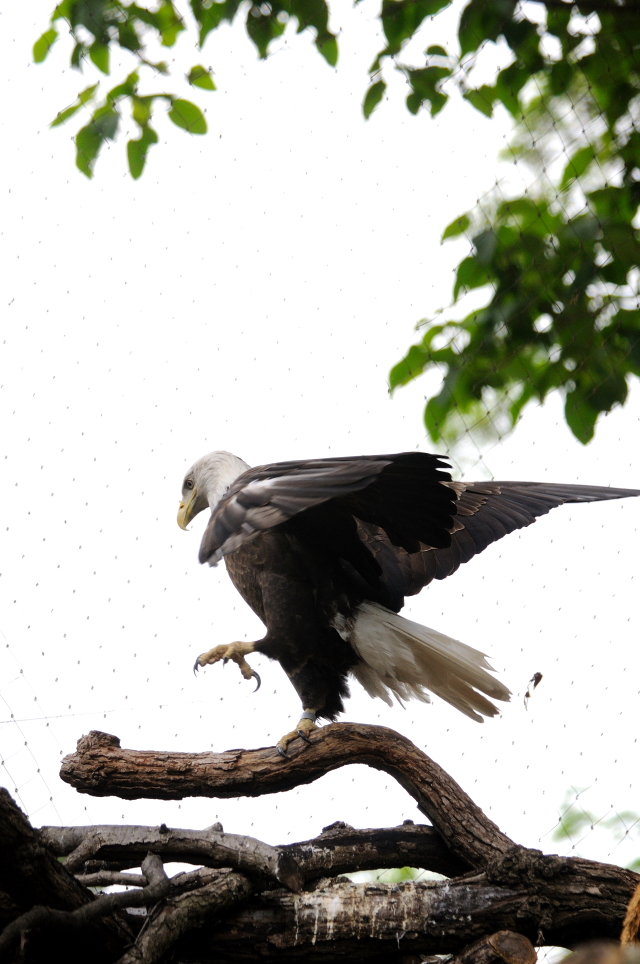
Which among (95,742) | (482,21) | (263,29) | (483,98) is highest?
(263,29)

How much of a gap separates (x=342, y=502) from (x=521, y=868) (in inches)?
33.5

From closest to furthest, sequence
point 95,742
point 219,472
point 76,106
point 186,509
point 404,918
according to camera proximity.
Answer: point 404,918
point 95,742
point 76,106
point 219,472
point 186,509

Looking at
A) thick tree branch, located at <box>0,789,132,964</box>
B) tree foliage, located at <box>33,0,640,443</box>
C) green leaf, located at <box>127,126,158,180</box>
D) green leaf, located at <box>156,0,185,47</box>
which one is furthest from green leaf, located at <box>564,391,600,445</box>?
thick tree branch, located at <box>0,789,132,964</box>

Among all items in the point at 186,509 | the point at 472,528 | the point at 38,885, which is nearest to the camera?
the point at 38,885

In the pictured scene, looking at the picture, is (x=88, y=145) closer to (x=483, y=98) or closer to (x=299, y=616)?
(x=483, y=98)

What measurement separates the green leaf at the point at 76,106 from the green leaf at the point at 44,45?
4.5 inches

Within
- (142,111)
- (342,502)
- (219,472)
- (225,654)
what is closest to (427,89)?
(142,111)

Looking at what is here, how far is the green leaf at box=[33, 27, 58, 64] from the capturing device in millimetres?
1936

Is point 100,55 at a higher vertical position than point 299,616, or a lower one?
higher

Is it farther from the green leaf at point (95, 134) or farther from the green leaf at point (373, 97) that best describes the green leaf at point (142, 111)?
the green leaf at point (373, 97)

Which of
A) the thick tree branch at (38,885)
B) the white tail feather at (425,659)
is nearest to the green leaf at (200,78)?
the white tail feather at (425,659)

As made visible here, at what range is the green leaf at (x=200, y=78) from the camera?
201 centimetres

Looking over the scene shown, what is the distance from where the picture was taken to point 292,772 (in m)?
1.77

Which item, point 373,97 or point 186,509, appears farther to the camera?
point 186,509
